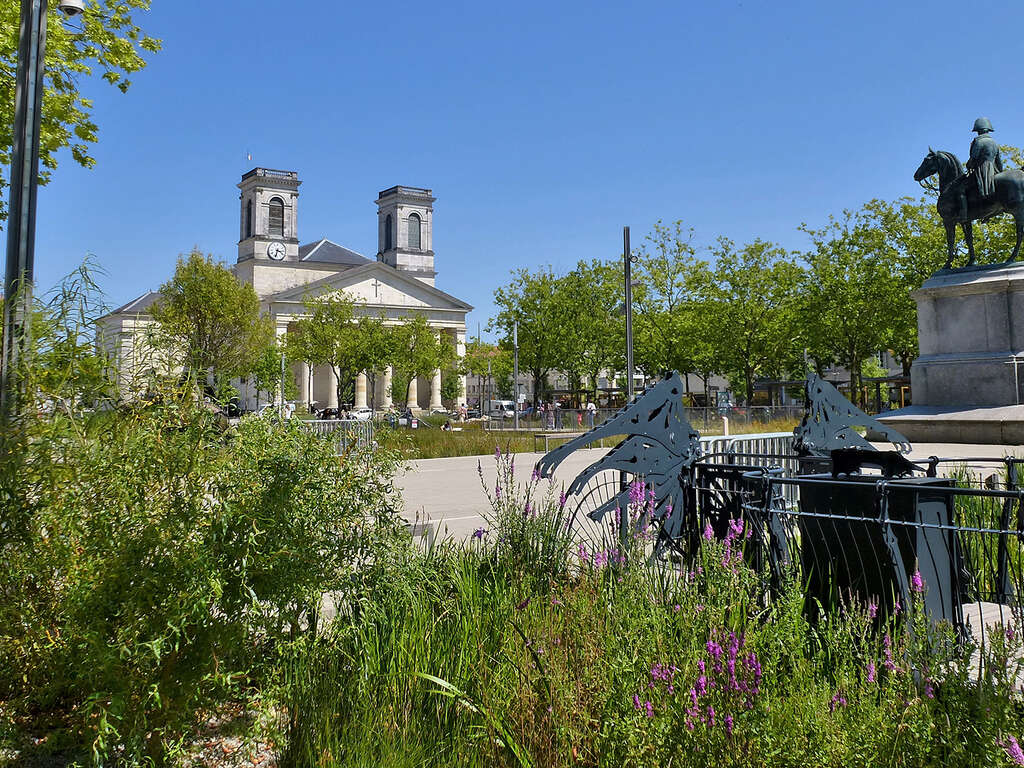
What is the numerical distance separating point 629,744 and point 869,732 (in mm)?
686

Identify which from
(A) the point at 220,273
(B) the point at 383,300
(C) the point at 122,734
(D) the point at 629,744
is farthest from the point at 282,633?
(B) the point at 383,300

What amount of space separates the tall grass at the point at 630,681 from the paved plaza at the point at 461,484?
14.1 feet

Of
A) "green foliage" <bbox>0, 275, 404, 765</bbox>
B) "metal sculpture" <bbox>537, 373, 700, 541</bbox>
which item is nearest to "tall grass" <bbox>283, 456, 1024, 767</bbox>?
"green foliage" <bbox>0, 275, 404, 765</bbox>

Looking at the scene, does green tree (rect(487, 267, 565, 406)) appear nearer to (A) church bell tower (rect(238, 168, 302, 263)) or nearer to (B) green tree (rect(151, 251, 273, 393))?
(B) green tree (rect(151, 251, 273, 393))

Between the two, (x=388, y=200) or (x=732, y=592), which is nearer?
(x=732, y=592)

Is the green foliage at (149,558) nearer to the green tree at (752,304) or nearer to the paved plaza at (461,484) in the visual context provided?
the paved plaza at (461,484)

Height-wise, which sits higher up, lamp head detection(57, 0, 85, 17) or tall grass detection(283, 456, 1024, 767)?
lamp head detection(57, 0, 85, 17)

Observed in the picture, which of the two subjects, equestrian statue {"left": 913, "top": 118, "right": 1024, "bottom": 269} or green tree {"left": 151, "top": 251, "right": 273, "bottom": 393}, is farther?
green tree {"left": 151, "top": 251, "right": 273, "bottom": 393}

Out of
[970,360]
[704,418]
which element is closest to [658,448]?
[970,360]

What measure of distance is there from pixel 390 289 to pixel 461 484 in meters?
76.0

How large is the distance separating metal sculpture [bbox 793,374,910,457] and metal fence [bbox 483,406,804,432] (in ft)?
61.5

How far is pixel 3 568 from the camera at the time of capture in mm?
3098

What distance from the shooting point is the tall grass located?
2.38 metres

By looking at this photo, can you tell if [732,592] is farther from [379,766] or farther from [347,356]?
[347,356]
